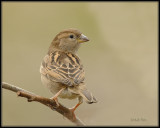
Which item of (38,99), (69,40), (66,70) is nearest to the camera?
(38,99)

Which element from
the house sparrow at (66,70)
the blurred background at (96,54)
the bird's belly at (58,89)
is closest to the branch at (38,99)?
the house sparrow at (66,70)

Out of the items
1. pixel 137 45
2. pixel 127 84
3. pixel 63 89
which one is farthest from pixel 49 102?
pixel 137 45

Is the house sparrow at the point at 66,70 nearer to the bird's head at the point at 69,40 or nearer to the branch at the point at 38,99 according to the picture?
the bird's head at the point at 69,40

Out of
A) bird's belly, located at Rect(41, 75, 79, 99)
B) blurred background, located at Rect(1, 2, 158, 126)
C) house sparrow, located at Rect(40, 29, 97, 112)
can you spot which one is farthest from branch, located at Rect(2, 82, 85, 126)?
blurred background, located at Rect(1, 2, 158, 126)

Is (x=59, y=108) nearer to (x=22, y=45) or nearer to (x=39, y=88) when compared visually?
(x=39, y=88)

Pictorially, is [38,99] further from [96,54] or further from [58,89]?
[96,54]

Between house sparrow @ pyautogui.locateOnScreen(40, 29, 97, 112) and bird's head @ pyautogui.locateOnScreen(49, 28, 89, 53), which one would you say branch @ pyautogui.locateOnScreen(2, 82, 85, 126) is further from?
bird's head @ pyautogui.locateOnScreen(49, 28, 89, 53)

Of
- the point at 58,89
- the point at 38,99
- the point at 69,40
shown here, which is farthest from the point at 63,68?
the point at 38,99
